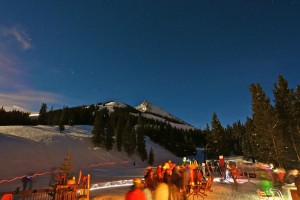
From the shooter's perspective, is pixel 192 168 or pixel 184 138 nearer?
pixel 192 168

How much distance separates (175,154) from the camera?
303ft

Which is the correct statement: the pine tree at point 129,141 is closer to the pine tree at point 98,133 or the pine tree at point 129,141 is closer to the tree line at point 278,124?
the pine tree at point 98,133

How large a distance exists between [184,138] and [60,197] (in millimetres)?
100159

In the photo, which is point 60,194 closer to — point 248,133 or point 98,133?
point 98,133

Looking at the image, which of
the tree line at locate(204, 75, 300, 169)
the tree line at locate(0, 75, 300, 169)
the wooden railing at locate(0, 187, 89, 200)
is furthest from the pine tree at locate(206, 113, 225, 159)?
the wooden railing at locate(0, 187, 89, 200)

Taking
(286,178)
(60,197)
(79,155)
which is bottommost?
(60,197)

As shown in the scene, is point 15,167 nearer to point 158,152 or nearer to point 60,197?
point 60,197

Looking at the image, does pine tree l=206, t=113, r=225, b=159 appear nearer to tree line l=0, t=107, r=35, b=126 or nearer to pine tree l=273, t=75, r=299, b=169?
pine tree l=273, t=75, r=299, b=169

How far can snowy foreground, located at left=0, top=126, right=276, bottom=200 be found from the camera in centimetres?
2223

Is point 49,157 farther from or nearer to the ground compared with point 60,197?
farther from the ground

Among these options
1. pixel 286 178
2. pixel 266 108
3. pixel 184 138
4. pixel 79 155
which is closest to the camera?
pixel 286 178

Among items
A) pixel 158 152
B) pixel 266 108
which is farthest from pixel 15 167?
pixel 158 152

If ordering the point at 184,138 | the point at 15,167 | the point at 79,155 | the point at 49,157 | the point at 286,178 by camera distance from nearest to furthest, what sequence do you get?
the point at 286,178 → the point at 15,167 → the point at 49,157 → the point at 79,155 → the point at 184,138

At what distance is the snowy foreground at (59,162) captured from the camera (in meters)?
22.2
